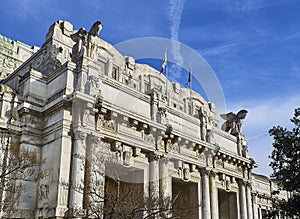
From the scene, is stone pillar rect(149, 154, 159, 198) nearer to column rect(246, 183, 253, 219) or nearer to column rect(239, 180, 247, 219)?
column rect(239, 180, 247, 219)

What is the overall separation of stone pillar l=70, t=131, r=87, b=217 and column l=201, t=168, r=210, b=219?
12.9 meters

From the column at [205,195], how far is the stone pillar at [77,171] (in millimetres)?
12864

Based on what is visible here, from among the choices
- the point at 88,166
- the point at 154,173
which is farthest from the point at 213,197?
the point at 88,166

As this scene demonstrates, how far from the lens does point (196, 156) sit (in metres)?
32.4

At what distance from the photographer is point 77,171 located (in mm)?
22406

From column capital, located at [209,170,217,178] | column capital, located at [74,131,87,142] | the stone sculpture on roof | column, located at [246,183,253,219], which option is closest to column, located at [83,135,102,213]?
column capital, located at [74,131,87,142]

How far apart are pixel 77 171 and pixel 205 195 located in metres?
13.6

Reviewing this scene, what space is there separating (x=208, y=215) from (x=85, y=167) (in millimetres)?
13060

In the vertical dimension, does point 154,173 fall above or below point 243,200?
above

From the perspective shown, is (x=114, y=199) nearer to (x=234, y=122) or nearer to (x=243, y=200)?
(x=243, y=200)

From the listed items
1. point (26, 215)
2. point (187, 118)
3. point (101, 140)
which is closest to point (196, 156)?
point (187, 118)

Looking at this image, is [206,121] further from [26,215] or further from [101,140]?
[26,215]

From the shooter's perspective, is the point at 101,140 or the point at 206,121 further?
the point at 206,121

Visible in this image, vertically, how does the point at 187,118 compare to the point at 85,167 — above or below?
above
